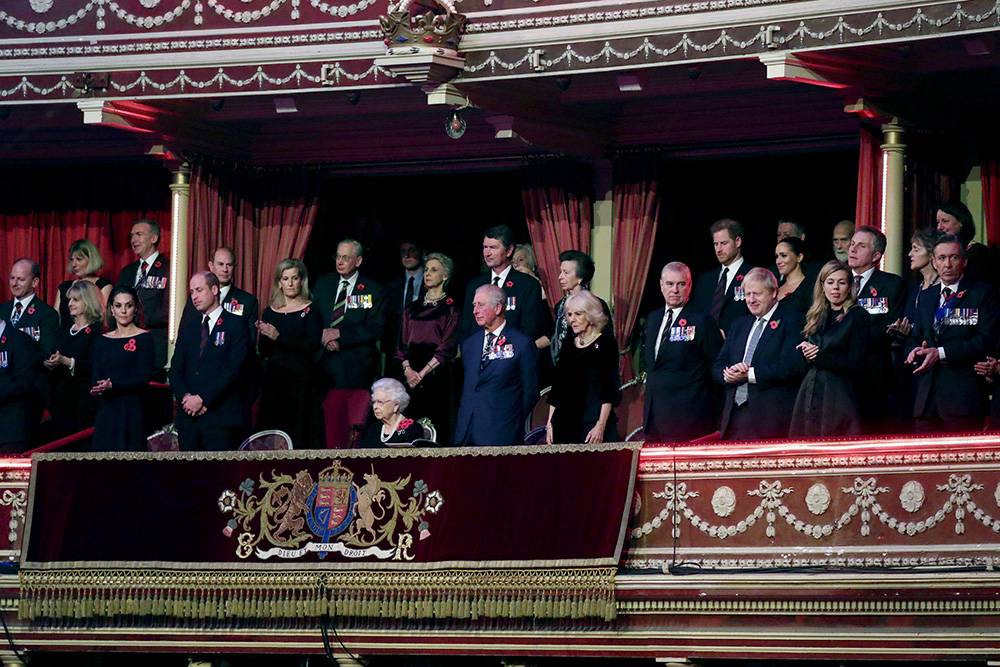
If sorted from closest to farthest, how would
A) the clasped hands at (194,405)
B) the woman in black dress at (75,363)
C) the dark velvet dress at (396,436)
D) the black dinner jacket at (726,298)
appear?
the dark velvet dress at (396,436) → the black dinner jacket at (726,298) → the clasped hands at (194,405) → the woman in black dress at (75,363)

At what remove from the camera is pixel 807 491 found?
45.3ft

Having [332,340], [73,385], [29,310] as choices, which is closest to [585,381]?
[332,340]

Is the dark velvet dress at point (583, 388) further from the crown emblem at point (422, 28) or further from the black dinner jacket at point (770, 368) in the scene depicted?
the crown emblem at point (422, 28)

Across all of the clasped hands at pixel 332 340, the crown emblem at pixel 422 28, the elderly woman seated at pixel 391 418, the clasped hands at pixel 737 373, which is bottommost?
the elderly woman seated at pixel 391 418

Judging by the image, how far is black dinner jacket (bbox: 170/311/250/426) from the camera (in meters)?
15.8

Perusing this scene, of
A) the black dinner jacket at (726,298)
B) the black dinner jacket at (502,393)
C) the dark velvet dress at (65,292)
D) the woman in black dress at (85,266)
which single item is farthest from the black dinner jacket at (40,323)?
the black dinner jacket at (726,298)

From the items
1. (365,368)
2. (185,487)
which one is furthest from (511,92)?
(185,487)

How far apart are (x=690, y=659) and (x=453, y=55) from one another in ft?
15.7

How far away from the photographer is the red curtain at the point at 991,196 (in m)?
16.2

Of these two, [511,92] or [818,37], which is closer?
[818,37]

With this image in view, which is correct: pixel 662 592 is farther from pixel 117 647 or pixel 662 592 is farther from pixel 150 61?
pixel 150 61

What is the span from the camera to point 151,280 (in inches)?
723

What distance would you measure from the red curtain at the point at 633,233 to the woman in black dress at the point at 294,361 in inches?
96.8

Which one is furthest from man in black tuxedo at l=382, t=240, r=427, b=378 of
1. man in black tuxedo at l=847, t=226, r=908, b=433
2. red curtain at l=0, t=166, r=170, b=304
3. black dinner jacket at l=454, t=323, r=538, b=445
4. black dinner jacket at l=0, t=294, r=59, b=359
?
man in black tuxedo at l=847, t=226, r=908, b=433
